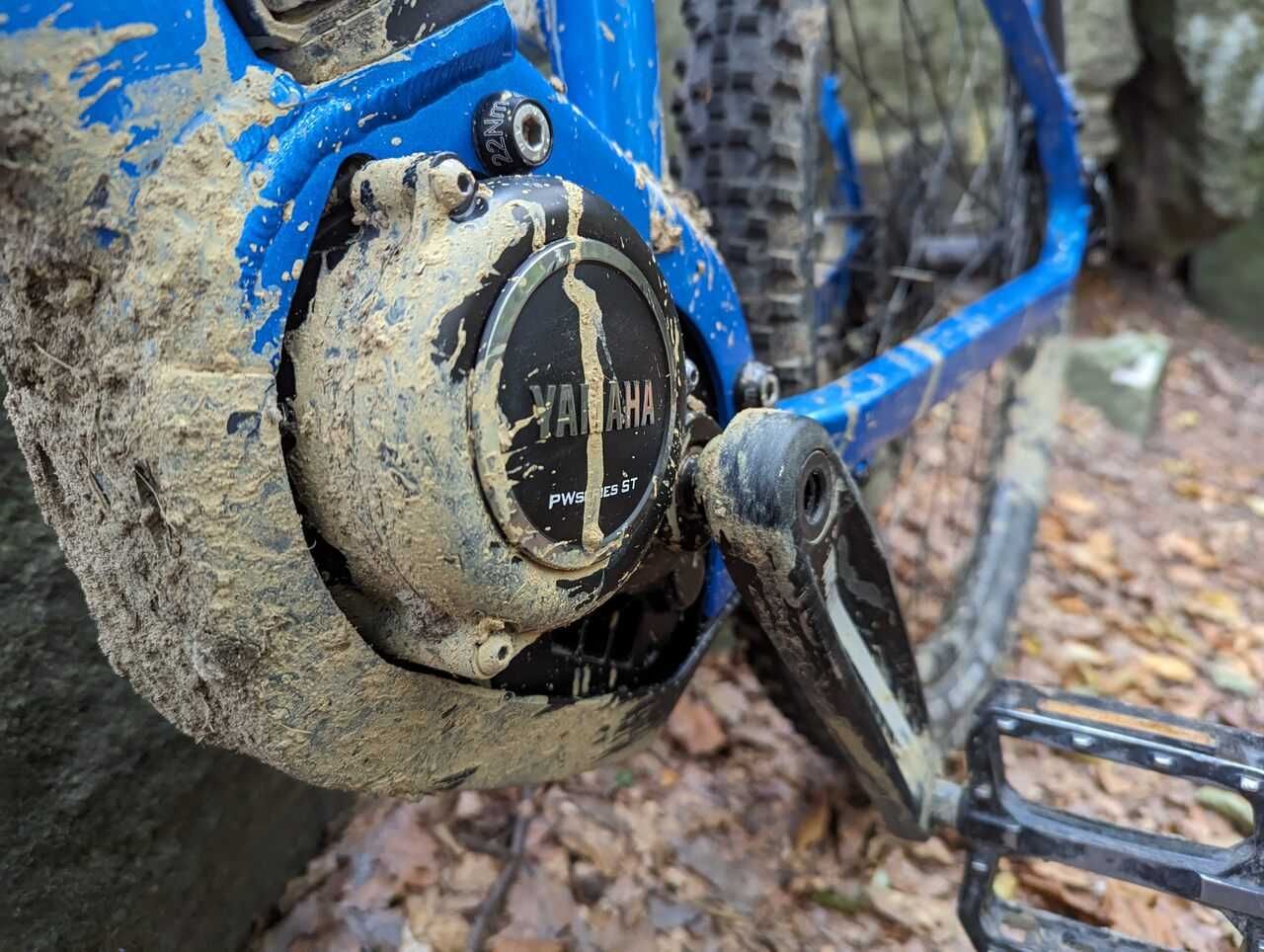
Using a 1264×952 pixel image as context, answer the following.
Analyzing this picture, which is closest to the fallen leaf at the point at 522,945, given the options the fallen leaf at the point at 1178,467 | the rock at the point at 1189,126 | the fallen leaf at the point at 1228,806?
the fallen leaf at the point at 1228,806

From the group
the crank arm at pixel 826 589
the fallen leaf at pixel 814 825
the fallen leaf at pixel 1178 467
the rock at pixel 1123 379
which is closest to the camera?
the crank arm at pixel 826 589

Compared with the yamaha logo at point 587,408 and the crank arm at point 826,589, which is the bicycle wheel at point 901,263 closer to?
the crank arm at point 826,589

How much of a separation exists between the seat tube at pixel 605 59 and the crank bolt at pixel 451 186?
329mm

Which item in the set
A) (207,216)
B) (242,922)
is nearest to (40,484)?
(207,216)

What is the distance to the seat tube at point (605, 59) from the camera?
2.80 ft

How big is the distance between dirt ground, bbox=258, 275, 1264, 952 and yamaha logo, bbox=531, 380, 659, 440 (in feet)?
2.37

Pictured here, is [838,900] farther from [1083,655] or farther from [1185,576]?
[1185,576]

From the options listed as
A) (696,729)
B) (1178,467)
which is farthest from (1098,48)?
(696,729)

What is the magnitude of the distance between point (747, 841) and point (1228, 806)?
69cm

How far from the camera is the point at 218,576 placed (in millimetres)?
539

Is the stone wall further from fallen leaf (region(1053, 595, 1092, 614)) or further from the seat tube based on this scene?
fallen leaf (region(1053, 595, 1092, 614))

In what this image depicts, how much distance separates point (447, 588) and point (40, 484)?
270mm

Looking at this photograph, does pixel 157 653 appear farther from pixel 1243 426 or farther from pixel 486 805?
pixel 1243 426

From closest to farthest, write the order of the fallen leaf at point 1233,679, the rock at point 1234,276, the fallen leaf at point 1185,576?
the fallen leaf at point 1233,679
the fallen leaf at point 1185,576
the rock at point 1234,276
